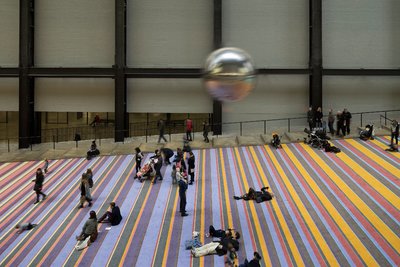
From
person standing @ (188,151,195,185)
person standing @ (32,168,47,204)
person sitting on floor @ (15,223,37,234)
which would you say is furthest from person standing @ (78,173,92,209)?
person standing @ (188,151,195,185)

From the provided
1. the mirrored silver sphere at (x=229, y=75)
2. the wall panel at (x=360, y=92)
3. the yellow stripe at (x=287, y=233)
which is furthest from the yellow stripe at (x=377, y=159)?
the mirrored silver sphere at (x=229, y=75)

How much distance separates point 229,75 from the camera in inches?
232

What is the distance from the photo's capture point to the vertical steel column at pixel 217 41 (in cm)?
2150

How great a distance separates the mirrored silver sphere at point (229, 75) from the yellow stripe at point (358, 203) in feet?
21.2

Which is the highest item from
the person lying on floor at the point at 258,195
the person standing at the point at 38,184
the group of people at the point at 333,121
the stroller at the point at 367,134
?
the group of people at the point at 333,121

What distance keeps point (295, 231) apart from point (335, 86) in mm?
13701

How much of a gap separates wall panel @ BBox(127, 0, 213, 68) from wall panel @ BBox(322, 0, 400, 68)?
666 cm

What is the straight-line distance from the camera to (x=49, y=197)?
46.0ft

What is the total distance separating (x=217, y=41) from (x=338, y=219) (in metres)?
12.9

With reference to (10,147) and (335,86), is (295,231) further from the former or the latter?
(10,147)

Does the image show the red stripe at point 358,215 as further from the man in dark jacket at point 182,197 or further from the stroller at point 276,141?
the man in dark jacket at point 182,197

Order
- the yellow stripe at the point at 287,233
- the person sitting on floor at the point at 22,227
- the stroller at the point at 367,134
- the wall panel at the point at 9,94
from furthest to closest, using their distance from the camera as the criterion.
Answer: the wall panel at the point at 9,94, the stroller at the point at 367,134, the person sitting on floor at the point at 22,227, the yellow stripe at the point at 287,233

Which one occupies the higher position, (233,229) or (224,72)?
(224,72)

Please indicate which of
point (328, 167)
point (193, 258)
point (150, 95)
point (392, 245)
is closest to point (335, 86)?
point (328, 167)
